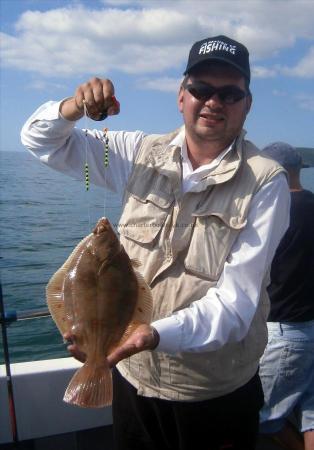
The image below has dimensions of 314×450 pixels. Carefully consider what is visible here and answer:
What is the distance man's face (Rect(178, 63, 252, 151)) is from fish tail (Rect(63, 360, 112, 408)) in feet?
4.86

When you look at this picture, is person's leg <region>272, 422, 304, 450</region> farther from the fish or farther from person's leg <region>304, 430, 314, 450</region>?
the fish

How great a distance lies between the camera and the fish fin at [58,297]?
252 centimetres

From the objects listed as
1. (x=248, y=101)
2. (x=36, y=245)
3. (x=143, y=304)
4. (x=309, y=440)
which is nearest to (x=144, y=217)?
(x=143, y=304)

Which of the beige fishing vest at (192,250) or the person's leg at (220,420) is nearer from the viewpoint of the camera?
the beige fishing vest at (192,250)

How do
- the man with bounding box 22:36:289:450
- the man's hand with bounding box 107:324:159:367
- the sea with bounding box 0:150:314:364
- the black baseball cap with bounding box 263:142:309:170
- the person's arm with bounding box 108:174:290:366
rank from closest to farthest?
the man's hand with bounding box 107:324:159:367 < the person's arm with bounding box 108:174:290:366 < the man with bounding box 22:36:289:450 < the black baseball cap with bounding box 263:142:309:170 < the sea with bounding box 0:150:314:364

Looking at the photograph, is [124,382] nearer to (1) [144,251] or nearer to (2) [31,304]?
(1) [144,251]

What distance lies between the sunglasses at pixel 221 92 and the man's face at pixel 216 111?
0.02m

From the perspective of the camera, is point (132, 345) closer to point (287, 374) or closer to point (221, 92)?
point (221, 92)

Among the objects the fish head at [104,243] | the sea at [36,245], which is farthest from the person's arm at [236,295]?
the sea at [36,245]

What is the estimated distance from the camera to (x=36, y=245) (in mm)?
13844

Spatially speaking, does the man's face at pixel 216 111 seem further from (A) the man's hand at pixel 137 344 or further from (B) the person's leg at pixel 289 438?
(B) the person's leg at pixel 289 438

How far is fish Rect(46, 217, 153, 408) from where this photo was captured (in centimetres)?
243

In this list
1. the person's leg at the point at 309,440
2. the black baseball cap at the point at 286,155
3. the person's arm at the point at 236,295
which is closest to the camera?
the person's arm at the point at 236,295

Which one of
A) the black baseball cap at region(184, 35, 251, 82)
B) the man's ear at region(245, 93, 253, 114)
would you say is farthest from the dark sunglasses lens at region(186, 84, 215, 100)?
the man's ear at region(245, 93, 253, 114)
